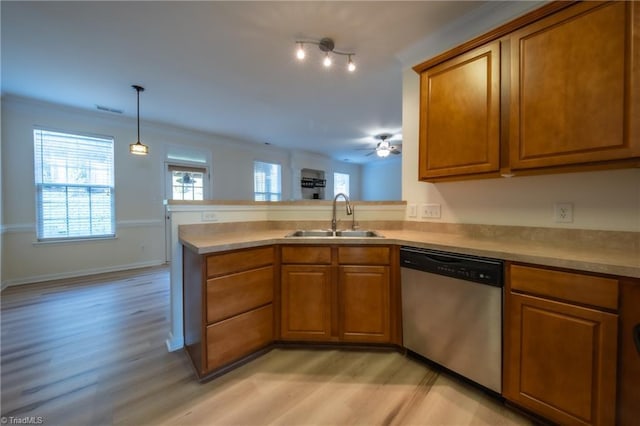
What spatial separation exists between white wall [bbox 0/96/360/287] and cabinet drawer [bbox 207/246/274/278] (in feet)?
12.9

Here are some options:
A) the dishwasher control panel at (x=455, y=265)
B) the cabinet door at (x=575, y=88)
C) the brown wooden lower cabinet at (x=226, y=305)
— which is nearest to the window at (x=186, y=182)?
the brown wooden lower cabinet at (x=226, y=305)

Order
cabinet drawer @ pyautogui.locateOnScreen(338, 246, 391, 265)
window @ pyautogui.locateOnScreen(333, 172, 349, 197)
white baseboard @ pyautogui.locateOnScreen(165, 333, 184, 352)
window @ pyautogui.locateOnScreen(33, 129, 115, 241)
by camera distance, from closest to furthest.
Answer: cabinet drawer @ pyautogui.locateOnScreen(338, 246, 391, 265) → white baseboard @ pyautogui.locateOnScreen(165, 333, 184, 352) → window @ pyautogui.locateOnScreen(33, 129, 115, 241) → window @ pyautogui.locateOnScreen(333, 172, 349, 197)

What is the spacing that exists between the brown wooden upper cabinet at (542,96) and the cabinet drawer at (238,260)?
1429mm

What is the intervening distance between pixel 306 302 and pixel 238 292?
53cm

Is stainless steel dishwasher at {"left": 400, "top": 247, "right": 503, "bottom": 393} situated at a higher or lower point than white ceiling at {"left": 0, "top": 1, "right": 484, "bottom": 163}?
lower

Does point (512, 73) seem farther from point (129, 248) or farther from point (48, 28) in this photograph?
point (129, 248)

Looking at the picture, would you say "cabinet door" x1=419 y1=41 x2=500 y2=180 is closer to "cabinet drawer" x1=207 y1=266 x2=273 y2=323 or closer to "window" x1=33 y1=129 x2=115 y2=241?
"cabinet drawer" x1=207 y1=266 x2=273 y2=323

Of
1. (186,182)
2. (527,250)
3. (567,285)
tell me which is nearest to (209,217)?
(527,250)

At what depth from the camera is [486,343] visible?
1.44m

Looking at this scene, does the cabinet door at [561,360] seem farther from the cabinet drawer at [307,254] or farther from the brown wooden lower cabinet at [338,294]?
the cabinet drawer at [307,254]

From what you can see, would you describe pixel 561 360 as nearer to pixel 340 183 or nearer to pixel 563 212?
pixel 563 212

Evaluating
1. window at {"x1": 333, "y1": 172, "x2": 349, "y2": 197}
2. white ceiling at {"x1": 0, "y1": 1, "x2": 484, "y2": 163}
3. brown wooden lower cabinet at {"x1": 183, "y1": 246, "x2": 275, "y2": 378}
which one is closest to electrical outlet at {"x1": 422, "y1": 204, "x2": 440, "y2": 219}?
brown wooden lower cabinet at {"x1": 183, "y1": 246, "x2": 275, "y2": 378}

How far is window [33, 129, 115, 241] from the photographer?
12.4 feet

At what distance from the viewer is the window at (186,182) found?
4.99m
